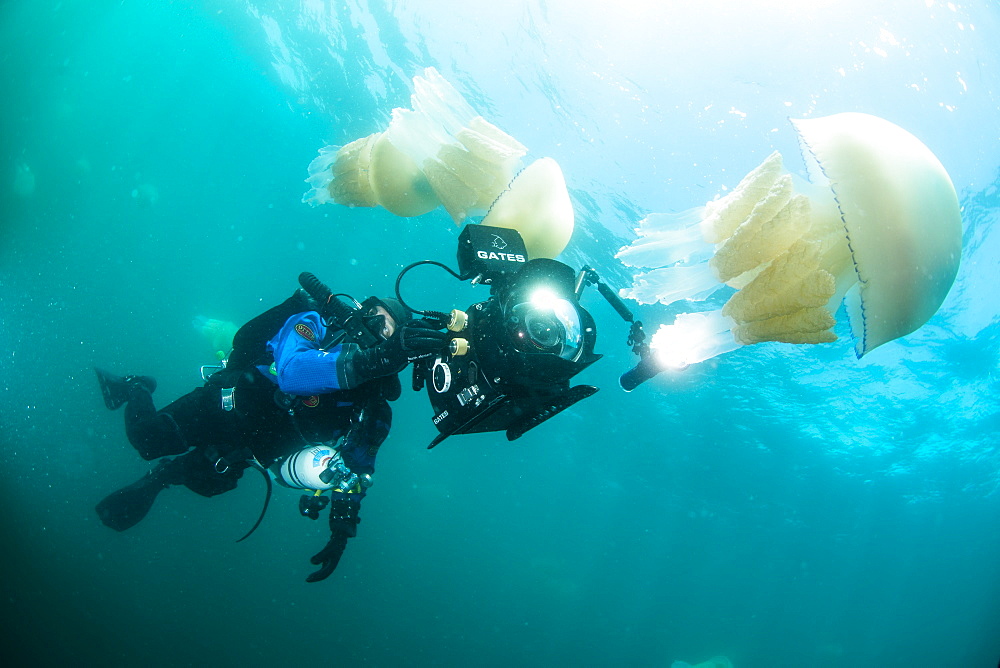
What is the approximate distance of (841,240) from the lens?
6.24 feet

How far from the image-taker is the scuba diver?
3.06 meters

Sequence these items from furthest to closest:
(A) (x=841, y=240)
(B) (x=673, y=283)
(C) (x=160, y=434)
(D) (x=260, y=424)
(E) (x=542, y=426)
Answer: (E) (x=542, y=426)
(C) (x=160, y=434)
(D) (x=260, y=424)
(B) (x=673, y=283)
(A) (x=841, y=240)

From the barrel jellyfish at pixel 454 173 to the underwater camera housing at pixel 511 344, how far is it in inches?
17.1

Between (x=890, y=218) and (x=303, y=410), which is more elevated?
(x=303, y=410)

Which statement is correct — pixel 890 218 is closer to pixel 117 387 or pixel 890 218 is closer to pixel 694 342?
pixel 694 342

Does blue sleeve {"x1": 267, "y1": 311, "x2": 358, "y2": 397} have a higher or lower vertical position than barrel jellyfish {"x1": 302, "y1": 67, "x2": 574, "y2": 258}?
lower

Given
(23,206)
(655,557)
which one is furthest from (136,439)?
(655,557)

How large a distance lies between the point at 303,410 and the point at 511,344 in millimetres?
2765

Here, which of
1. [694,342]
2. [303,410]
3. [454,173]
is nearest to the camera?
[694,342]

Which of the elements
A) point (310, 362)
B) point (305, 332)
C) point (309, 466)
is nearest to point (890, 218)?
point (310, 362)

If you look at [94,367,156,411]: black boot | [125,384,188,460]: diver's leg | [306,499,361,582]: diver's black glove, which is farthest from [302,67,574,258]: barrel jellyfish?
[94,367,156,411]: black boot

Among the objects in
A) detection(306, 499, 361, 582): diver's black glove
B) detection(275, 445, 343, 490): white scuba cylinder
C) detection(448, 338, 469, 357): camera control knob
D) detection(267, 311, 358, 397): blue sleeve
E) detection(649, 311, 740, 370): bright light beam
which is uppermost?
detection(267, 311, 358, 397): blue sleeve

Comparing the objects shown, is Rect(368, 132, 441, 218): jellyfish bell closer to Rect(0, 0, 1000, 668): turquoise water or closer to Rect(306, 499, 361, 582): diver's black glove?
Rect(306, 499, 361, 582): diver's black glove

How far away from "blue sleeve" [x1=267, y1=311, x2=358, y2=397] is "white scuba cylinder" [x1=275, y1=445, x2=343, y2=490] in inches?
27.4
